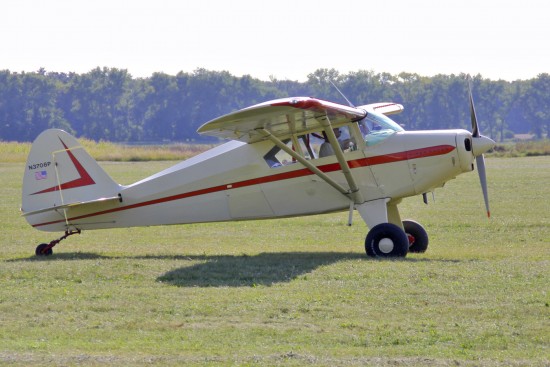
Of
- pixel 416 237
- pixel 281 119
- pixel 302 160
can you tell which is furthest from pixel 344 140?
pixel 416 237

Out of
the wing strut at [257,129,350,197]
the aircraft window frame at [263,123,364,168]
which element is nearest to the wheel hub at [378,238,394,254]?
the wing strut at [257,129,350,197]

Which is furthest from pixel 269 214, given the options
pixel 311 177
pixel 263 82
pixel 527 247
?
pixel 263 82

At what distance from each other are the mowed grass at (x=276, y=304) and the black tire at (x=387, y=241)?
10.6 inches

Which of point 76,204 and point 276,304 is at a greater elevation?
point 76,204

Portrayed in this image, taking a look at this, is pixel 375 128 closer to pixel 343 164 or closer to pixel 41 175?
pixel 343 164

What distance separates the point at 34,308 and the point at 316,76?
116760mm

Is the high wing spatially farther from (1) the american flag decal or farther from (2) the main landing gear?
(1) the american flag decal

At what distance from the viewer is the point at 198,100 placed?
129 meters

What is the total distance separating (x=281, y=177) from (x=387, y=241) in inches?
77.3

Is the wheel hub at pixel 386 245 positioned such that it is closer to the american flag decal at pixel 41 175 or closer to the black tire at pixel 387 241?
the black tire at pixel 387 241

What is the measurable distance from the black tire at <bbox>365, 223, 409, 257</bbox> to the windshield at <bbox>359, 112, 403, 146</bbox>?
4.46ft

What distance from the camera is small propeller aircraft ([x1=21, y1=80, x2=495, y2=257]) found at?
14.2 metres

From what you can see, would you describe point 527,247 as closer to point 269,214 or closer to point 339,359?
point 269,214

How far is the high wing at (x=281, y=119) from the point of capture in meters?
12.8
